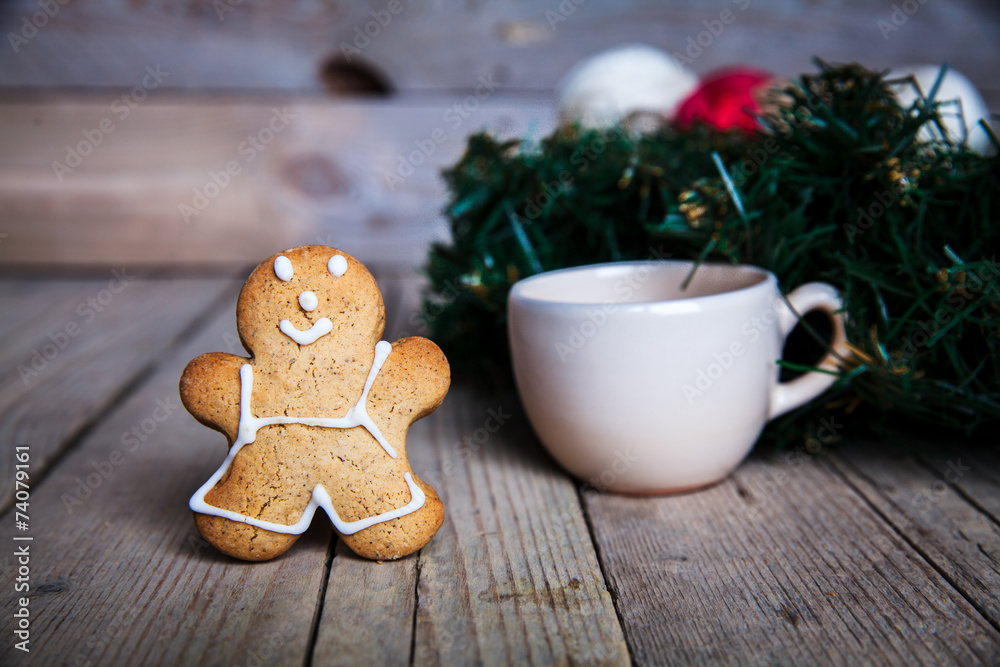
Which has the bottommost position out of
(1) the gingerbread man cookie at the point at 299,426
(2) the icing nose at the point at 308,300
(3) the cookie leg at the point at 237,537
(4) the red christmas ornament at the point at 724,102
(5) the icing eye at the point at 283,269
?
(3) the cookie leg at the point at 237,537

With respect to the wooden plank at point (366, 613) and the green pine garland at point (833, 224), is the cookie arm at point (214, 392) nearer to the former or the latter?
the wooden plank at point (366, 613)

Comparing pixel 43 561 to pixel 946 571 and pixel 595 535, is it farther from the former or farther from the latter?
pixel 946 571

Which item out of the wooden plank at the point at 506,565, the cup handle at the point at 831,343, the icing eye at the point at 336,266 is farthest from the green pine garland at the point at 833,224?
the icing eye at the point at 336,266

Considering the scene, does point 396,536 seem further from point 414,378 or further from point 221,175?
point 221,175

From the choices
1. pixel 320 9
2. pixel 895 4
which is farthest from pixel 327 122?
pixel 895 4

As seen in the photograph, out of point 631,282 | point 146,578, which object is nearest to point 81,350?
point 146,578
